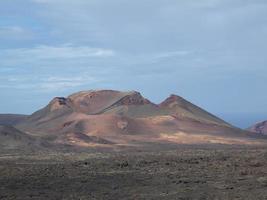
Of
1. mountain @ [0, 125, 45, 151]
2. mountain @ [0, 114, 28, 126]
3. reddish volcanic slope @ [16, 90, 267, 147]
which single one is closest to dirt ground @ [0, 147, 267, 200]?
mountain @ [0, 125, 45, 151]

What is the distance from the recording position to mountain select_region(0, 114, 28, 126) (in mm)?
97350

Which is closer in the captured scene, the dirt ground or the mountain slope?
the dirt ground

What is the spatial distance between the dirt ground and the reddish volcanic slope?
27518mm

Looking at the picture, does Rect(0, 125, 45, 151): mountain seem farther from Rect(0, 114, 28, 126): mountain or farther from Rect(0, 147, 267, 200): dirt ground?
Rect(0, 114, 28, 126): mountain

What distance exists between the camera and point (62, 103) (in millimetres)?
91062

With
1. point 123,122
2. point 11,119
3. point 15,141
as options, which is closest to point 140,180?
point 15,141

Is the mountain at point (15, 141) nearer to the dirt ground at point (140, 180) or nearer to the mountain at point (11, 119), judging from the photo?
the dirt ground at point (140, 180)

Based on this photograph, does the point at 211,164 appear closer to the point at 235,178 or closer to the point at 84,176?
the point at 235,178

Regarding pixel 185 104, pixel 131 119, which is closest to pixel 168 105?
pixel 185 104

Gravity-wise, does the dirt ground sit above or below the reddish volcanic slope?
below

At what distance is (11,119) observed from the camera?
101250 mm

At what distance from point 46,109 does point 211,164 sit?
63887 mm

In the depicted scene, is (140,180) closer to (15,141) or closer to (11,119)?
(15,141)

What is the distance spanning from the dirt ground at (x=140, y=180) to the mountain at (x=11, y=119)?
65533 mm
